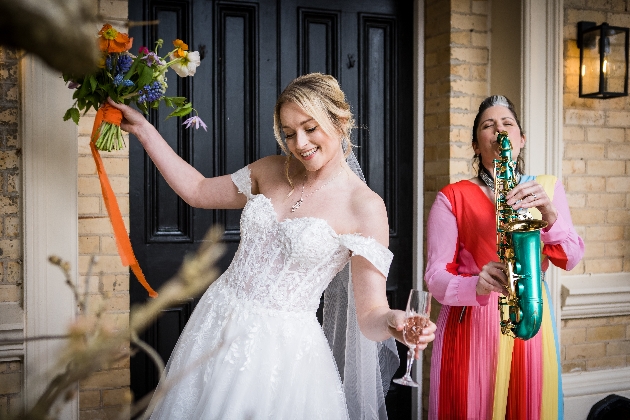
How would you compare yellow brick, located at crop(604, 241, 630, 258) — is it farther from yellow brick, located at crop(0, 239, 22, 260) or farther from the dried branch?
the dried branch

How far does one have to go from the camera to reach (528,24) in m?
3.62

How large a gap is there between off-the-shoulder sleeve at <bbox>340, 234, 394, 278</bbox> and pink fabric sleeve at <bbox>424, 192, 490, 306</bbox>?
435 mm

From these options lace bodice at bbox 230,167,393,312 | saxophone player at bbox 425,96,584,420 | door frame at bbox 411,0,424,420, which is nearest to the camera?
lace bodice at bbox 230,167,393,312

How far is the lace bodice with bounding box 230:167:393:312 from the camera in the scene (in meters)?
2.16

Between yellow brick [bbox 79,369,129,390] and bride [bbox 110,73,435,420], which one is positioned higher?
bride [bbox 110,73,435,420]

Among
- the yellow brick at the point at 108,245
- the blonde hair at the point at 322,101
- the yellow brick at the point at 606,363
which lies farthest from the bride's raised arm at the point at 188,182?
the yellow brick at the point at 606,363

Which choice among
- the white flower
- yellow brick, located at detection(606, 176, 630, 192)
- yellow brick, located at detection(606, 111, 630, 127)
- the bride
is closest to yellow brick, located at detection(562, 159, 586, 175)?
yellow brick, located at detection(606, 176, 630, 192)

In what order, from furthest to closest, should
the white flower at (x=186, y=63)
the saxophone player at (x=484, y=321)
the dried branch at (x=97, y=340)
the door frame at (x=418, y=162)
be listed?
the door frame at (x=418, y=162)
the saxophone player at (x=484, y=321)
the white flower at (x=186, y=63)
the dried branch at (x=97, y=340)

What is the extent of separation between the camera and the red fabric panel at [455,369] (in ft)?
8.35

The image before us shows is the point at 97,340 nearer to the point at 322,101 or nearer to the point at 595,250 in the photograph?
the point at 322,101

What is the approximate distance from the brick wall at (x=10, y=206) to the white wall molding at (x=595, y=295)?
292 cm

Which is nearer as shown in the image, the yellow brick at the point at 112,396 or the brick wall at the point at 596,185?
the yellow brick at the point at 112,396

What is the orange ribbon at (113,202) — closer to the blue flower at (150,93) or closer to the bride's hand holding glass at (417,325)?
the blue flower at (150,93)

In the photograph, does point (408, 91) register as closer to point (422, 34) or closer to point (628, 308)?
point (422, 34)
